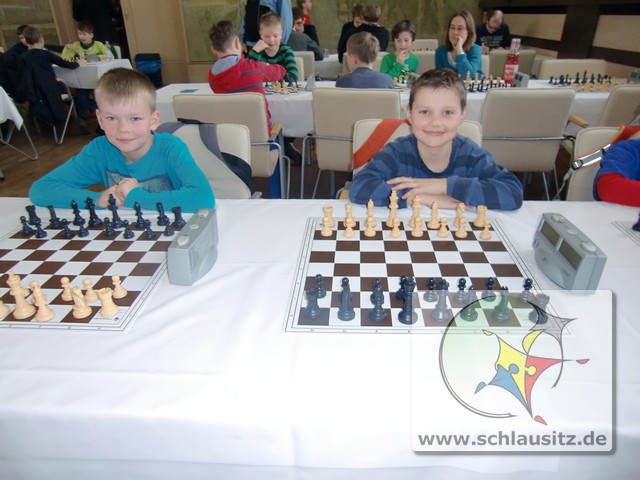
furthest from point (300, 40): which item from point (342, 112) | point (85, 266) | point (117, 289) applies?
point (117, 289)

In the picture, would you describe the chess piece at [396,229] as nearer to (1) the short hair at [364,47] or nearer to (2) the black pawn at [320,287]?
(2) the black pawn at [320,287]

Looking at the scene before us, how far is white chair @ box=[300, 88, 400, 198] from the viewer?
2.61 metres

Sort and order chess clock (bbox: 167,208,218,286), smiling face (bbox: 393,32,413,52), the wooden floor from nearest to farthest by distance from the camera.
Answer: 1. chess clock (bbox: 167,208,218,286)
2. the wooden floor
3. smiling face (bbox: 393,32,413,52)

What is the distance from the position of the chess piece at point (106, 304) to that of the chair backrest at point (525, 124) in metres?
2.42

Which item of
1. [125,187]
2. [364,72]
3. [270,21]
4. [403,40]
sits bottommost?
[125,187]

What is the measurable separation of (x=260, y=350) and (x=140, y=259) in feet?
1.63

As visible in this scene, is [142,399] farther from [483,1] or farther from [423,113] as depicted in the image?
[483,1]

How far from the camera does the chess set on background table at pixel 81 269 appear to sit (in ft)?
3.06

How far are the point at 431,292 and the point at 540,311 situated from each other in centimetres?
22

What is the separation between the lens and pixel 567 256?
39.0 inches

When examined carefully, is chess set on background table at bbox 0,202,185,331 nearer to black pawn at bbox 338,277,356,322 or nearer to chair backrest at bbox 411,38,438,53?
black pawn at bbox 338,277,356,322

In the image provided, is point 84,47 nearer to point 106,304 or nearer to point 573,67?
point 573,67

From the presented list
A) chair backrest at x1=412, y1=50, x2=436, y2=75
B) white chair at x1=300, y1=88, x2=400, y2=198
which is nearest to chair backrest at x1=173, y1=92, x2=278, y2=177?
white chair at x1=300, y1=88, x2=400, y2=198

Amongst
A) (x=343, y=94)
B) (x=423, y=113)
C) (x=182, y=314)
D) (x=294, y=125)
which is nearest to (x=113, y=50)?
(x=294, y=125)
